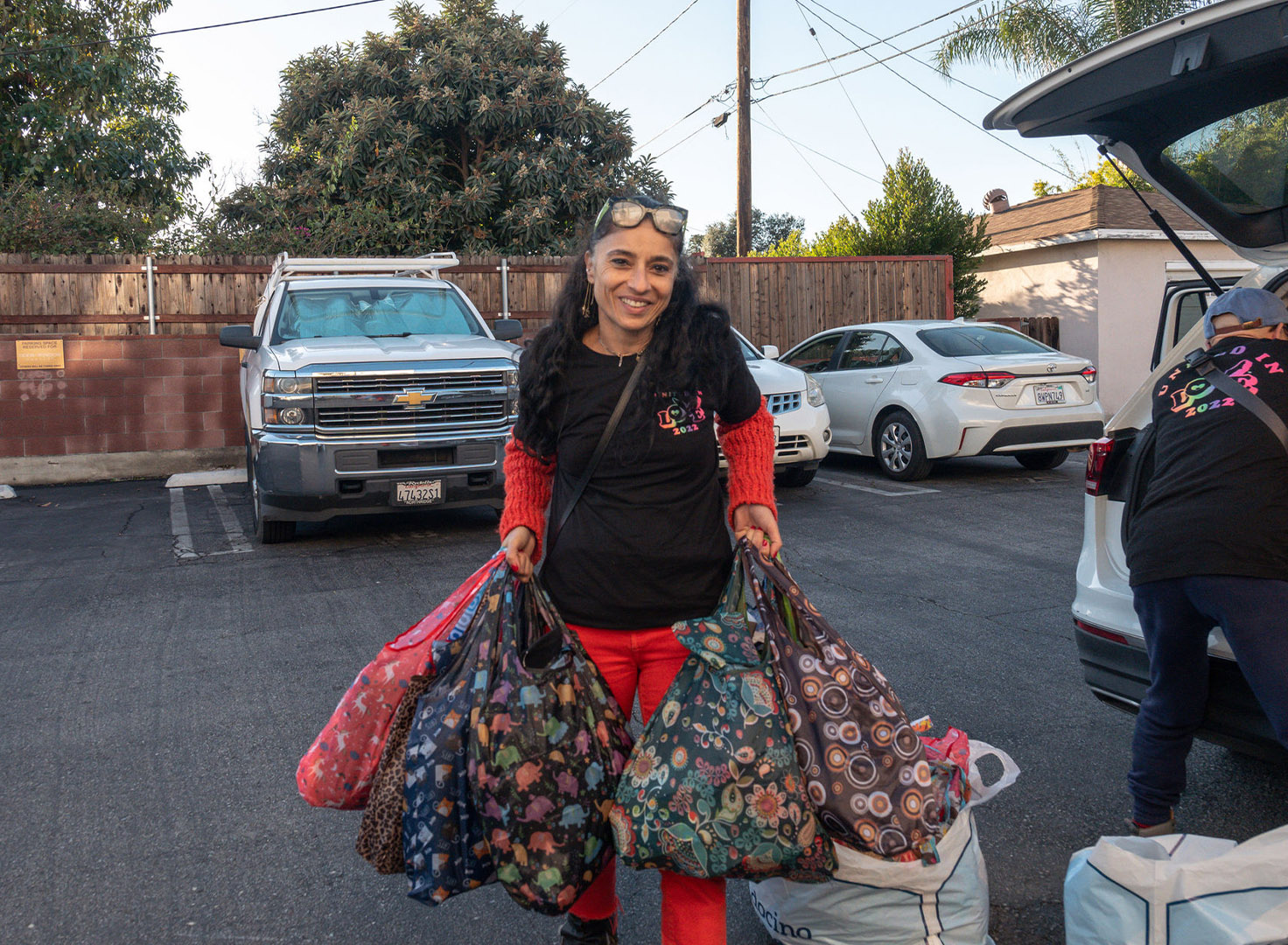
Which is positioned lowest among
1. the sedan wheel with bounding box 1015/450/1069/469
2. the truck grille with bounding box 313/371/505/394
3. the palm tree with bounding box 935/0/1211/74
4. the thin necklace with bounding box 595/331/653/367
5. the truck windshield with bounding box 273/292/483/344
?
the sedan wheel with bounding box 1015/450/1069/469

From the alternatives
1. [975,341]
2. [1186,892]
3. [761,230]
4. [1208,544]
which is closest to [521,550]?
[1186,892]

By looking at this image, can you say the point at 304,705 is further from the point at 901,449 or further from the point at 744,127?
the point at 744,127

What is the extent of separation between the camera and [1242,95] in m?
3.17

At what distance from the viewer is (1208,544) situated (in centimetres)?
274

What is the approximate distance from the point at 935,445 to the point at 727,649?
8.23 m

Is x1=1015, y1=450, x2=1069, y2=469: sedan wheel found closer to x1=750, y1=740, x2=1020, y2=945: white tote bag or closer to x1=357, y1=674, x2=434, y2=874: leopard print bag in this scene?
x1=750, y1=740, x2=1020, y2=945: white tote bag

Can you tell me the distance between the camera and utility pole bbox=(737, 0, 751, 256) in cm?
1727

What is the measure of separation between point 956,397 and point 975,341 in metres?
0.91

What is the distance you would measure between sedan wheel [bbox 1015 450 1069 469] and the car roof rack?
590cm

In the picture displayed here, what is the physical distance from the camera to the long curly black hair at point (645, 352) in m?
2.42

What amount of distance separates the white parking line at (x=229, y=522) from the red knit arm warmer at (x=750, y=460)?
19.7 ft

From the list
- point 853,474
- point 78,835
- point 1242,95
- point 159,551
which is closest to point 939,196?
point 853,474

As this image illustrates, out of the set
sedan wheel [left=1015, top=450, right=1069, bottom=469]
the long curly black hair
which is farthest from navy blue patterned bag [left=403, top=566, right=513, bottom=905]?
sedan wheel [left=1015, top=450, right=1069, bottom=469]

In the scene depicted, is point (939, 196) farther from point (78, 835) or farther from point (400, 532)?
point (78, 835)
